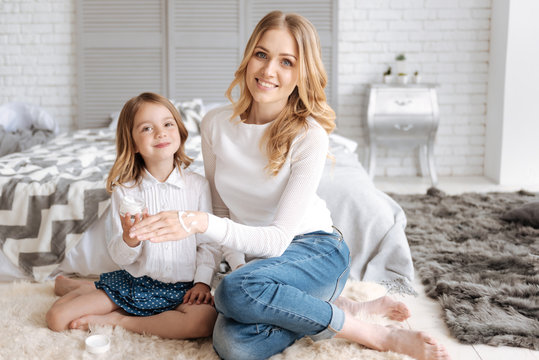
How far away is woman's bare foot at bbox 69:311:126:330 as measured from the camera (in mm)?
1607

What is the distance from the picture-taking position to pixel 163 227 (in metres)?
1.23

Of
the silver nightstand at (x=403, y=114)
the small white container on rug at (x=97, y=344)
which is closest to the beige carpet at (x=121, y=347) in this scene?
the small white container on rug at (x=97, y=344)

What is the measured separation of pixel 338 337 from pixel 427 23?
3738 mm

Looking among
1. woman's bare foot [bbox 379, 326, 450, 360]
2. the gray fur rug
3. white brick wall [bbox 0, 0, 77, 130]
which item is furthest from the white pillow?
woman's bare foot [bbox 379, 326, 450, 360]

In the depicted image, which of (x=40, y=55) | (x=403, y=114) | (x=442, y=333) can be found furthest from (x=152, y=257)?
(x=40, y=55)

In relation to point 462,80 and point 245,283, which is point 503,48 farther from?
point 245,283

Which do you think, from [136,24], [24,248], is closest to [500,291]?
[24,248]

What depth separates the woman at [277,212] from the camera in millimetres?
1377

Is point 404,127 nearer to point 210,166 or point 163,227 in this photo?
point 210,166

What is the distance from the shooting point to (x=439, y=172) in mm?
4855

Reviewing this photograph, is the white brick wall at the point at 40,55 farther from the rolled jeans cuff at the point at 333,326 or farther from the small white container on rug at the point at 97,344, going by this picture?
the rolled jeans cuff at the point at 333,326

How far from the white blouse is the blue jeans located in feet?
0.78

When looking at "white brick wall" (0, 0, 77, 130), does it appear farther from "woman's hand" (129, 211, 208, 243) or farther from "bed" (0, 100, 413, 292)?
"woman's hand" (129, 211, 208, 243)

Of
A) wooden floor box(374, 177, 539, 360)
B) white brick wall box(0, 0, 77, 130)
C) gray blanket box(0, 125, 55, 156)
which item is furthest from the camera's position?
white brick wall box(0, 0, 77, 130)
